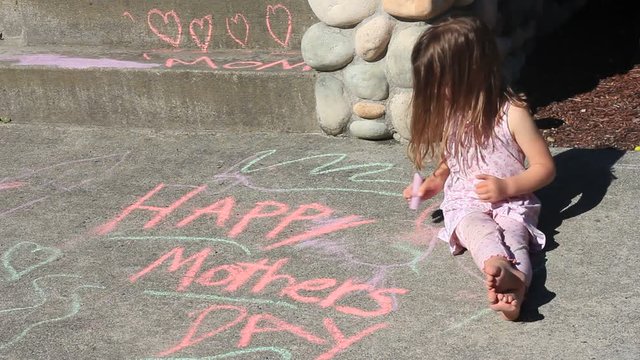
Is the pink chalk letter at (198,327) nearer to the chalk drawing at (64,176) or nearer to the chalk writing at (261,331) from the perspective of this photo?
the chalk writing at (261,331)

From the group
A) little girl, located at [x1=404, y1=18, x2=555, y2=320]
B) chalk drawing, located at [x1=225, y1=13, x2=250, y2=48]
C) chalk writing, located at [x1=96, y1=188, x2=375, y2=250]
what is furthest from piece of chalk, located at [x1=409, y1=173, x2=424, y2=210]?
chalk drawing, located at [x1=225, y1=13, x2=250, y2=48]

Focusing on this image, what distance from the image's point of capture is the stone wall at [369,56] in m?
4.46

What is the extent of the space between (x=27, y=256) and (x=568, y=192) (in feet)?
7.32

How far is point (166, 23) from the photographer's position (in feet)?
A: 18.4

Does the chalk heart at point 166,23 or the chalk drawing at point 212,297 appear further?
the chalk heart at point 166,23

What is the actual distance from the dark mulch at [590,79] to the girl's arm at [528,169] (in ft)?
3.76

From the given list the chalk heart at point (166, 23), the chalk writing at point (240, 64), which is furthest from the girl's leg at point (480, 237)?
the chalk heart at point (166, 23)

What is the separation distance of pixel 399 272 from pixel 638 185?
119cm

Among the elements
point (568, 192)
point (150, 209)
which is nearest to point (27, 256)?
point (150, 209)

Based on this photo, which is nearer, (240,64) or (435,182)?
(435,182)

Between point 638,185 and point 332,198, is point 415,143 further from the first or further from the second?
point 638,185

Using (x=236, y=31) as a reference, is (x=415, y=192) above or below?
below

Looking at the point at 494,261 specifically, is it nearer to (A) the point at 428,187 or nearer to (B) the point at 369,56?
(A) the point at 428,187

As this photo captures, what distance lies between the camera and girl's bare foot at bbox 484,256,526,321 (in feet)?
9.91
